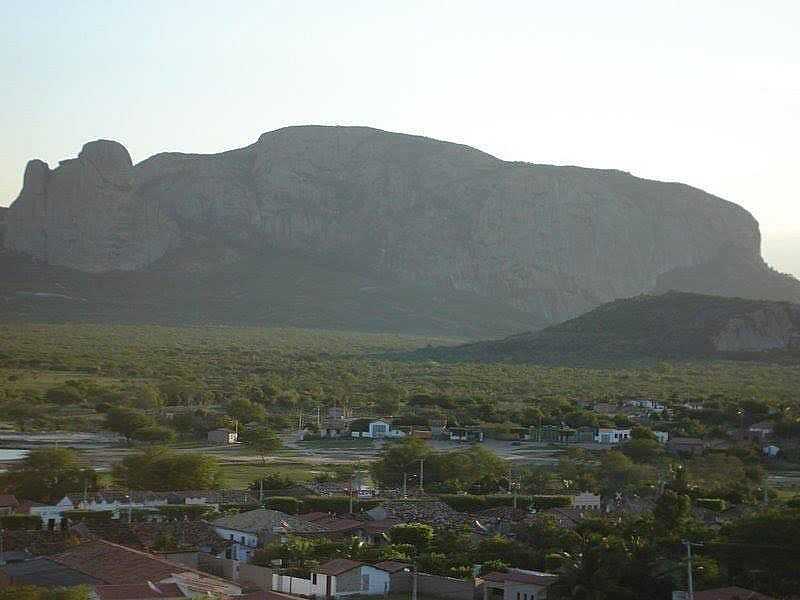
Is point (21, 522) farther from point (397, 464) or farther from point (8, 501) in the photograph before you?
point (397, 464)

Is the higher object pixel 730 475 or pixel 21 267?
pixel 21 267

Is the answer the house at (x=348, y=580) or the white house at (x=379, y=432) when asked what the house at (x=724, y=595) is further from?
the white house at (x=379, y=432)

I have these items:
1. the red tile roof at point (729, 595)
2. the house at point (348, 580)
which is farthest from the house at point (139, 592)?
the red tile roof at point (729, 595)

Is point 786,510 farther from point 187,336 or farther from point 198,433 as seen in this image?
point 187,336

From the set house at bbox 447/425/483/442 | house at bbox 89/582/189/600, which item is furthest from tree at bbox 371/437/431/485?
house at bbox 89/582/189/600

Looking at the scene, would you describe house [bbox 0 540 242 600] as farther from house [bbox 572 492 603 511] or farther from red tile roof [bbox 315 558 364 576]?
house [bbox 572 492 603 511]

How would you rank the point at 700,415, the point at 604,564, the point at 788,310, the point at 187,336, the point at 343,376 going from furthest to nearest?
1. the point at 187,336
2. the point at 788,310
3. the point at 343,376
4. the point at 700,415
5. the point at 604,564

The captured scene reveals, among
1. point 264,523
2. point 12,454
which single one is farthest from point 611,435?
point 264,523

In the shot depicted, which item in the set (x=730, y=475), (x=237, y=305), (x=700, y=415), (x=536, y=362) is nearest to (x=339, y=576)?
(x=730, y=475)
